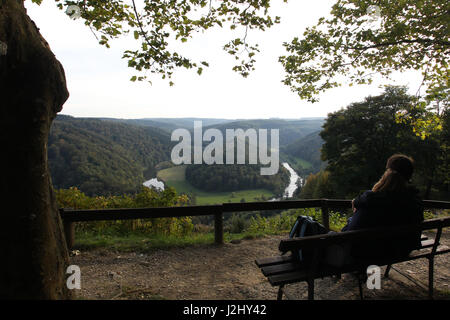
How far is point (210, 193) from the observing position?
88.9 meters

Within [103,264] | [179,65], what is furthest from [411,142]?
[103,264]

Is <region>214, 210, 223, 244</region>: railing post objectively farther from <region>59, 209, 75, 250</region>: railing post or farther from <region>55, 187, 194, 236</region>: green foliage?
<region>59, 209, 75, 250</region>: railing post

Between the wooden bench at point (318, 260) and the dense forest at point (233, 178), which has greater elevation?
the wooden bench at point (318, 260)

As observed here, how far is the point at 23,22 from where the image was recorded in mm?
2584

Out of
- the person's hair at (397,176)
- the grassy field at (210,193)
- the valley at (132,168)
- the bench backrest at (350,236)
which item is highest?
the person's hair at (397,176)

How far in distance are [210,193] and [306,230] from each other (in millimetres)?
86871

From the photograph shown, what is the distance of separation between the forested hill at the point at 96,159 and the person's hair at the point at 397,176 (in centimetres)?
3439

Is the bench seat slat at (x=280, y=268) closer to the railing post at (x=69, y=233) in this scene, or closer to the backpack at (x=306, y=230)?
the backpack at (x=306, y=230)

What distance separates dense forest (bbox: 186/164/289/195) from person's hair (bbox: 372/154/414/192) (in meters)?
87.7

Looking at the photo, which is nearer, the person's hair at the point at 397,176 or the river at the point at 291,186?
the person's hair at the point at 397,176

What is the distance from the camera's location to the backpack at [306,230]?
279cm

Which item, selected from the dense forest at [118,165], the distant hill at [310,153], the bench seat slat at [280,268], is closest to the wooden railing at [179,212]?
the bench seat slat at [280,268]

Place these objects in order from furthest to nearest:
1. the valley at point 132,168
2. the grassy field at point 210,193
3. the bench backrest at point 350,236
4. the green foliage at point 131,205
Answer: the grassy field at point 210,193
the valley at point 132,168
the green foliage at point 131,205
the bench backrest at point 350,236
